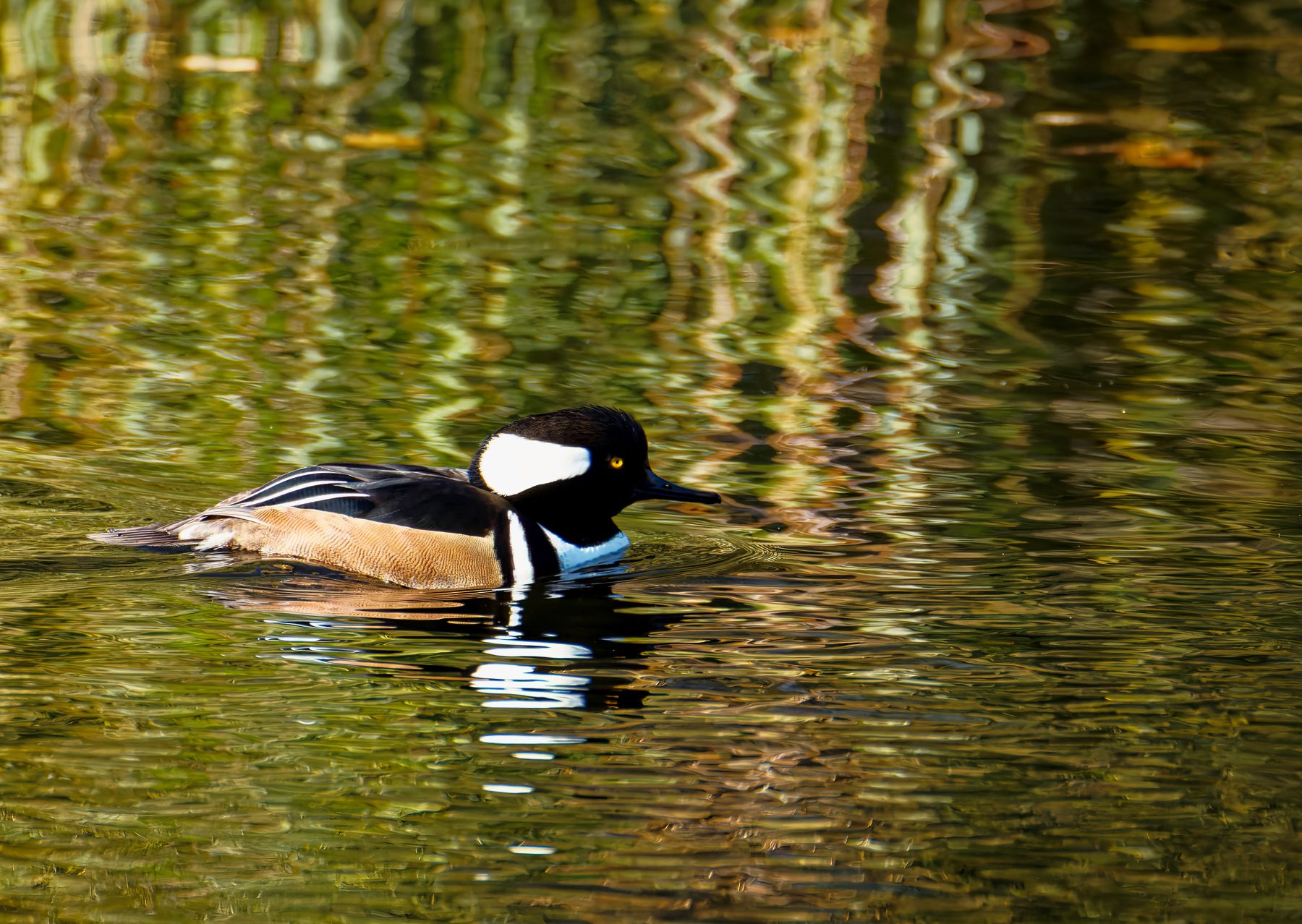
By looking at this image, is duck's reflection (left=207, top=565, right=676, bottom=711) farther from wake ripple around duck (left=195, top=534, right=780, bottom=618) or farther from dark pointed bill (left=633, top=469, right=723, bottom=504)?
dark pointed bill (left=633, top=469, right=723, bottom=504)

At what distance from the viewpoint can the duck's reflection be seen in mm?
5594

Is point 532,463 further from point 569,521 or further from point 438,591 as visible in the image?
point 438,591

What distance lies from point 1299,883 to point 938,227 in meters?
8.20

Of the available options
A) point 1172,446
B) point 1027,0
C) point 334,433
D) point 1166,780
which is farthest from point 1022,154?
point 1166,780

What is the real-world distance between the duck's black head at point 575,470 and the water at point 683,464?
26cm

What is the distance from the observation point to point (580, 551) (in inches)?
276

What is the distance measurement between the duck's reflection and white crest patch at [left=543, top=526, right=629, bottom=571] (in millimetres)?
138

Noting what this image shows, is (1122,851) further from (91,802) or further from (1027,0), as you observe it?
(1027,0)

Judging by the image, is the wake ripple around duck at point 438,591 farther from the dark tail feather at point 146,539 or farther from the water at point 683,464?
the dark tail feather at point 146,539

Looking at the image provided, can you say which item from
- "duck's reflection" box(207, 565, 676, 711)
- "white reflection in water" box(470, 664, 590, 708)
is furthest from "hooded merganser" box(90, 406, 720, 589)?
"white reflection in water" box(470, 664, 590, 708)

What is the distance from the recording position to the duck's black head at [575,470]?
23.1 ft

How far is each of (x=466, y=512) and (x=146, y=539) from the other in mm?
1183

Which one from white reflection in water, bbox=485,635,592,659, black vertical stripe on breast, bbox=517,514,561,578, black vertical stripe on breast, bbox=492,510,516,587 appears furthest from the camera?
black vertical stripe on breast, bbox=517,514,561,578

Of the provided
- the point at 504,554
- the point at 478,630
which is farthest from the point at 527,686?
the point at 504,554
